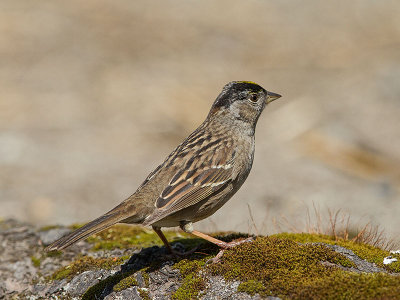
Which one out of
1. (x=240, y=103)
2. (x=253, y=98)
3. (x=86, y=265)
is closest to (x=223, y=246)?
(x=86, y=265)

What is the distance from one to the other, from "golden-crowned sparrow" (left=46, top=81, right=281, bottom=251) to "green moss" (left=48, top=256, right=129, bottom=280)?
857 millimetres

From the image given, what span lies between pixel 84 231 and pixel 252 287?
A: 1.90m

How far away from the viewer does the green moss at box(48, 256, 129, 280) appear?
730 centimetres

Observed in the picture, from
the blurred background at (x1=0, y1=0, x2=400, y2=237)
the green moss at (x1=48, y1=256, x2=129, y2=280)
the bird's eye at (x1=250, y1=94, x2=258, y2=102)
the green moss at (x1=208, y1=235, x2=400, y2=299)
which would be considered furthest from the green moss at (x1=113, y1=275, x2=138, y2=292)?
the blurred background at (x1=0, y1=0, x2=400, y2=237)

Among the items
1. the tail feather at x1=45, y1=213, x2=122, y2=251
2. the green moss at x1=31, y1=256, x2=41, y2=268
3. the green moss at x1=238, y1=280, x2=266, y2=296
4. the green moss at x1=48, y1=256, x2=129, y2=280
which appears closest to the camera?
the green moss at x1=238, y1=280, x2=266, y2=296

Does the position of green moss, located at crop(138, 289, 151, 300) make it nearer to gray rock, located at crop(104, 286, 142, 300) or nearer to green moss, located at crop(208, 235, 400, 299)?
gray rock, located at crop(104, 286, 142, 300)

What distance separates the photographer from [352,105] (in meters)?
18.0

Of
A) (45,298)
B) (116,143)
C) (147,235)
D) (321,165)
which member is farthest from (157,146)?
(45,298)

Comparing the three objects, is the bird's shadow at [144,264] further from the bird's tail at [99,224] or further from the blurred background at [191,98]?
the blurred background at [191,98]

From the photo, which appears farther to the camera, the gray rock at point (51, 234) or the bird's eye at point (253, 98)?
the gray rock at point (51, 234)

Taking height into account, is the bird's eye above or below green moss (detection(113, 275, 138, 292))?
above

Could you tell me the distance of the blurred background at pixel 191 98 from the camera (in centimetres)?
1512

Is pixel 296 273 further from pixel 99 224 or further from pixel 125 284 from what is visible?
pixel 99 224

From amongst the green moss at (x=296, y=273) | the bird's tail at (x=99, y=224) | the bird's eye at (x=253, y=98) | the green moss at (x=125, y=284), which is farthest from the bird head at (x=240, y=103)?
the green moss at (x=125, y=284)
